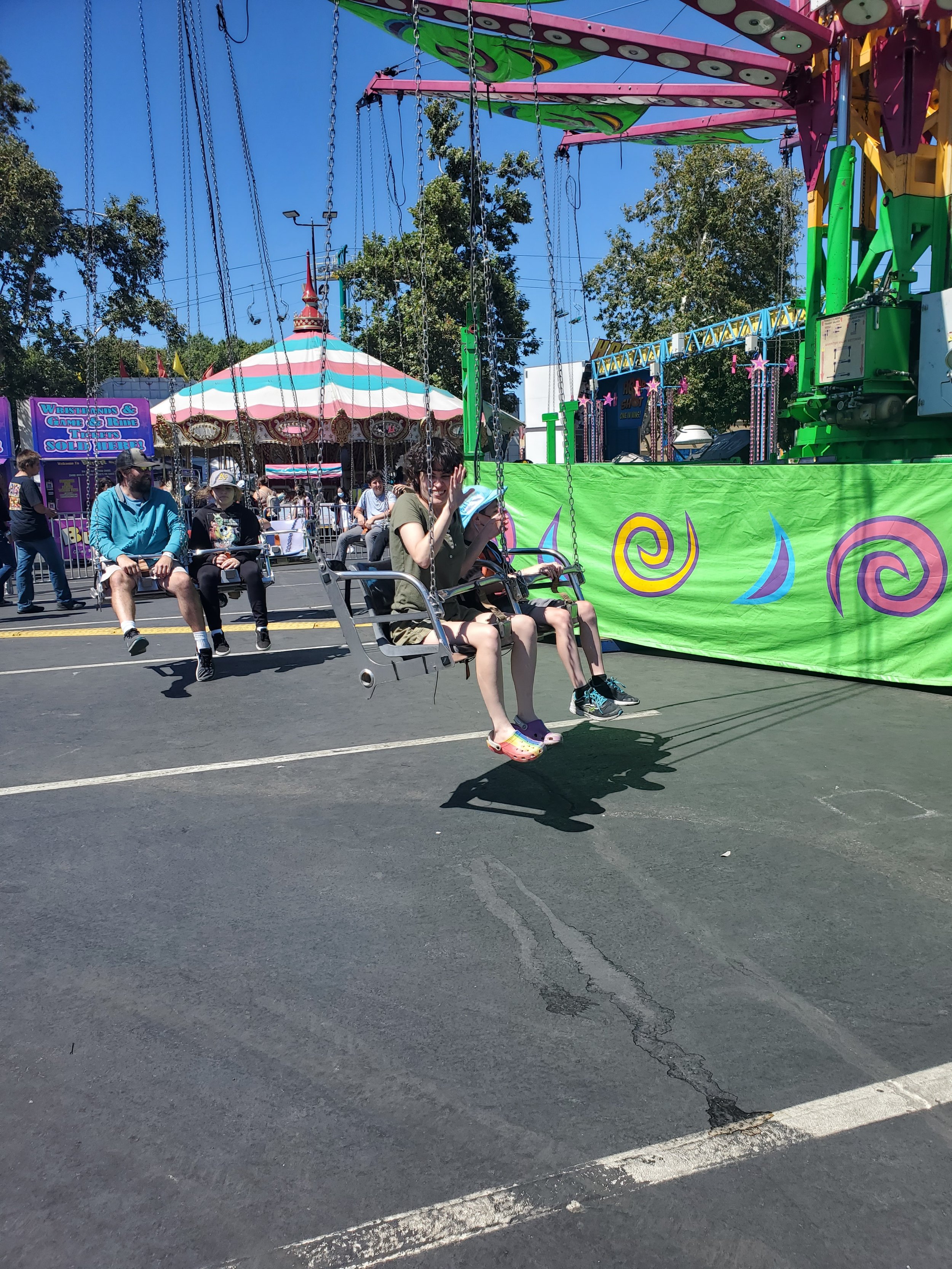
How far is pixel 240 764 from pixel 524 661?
1920mm

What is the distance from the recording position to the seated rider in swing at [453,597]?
14.3 ft

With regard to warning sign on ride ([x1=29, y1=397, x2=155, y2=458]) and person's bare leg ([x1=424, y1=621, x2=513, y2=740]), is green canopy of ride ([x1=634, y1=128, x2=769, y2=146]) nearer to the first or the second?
warning sign on ride ([x1=29, y1=397, x2=155, y2=458])

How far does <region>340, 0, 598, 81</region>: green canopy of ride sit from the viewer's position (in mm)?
12414

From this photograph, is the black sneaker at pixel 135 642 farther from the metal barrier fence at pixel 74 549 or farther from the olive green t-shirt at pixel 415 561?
the metal barrier fence at pixel 74 549

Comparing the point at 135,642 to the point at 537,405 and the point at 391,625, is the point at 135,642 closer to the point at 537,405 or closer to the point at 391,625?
the point at 391,625

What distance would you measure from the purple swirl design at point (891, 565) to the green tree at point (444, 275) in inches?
886

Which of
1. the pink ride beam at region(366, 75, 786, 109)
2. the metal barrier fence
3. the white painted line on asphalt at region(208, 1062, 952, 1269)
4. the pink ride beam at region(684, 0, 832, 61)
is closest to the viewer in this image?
the white painted line on asphalt at region(208, 1062, 952, 1269)

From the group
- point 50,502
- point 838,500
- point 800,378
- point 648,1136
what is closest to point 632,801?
point 648,1136

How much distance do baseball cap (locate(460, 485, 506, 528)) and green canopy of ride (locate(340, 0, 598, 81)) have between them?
9765mm

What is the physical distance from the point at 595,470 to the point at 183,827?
5.75 metres

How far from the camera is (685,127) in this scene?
60.1ft

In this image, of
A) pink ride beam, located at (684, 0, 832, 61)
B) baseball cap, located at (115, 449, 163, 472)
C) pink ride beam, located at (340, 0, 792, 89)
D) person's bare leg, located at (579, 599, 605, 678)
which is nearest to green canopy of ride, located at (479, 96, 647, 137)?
pink ride beam, located at (340, 0, 792, 89)

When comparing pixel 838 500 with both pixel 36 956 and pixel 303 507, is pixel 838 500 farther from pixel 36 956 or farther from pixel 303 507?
pixel 303 507

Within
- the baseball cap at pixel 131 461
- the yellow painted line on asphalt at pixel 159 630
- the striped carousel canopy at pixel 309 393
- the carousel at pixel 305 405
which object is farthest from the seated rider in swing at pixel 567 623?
the striped carousel canopy at pixel 309 393
